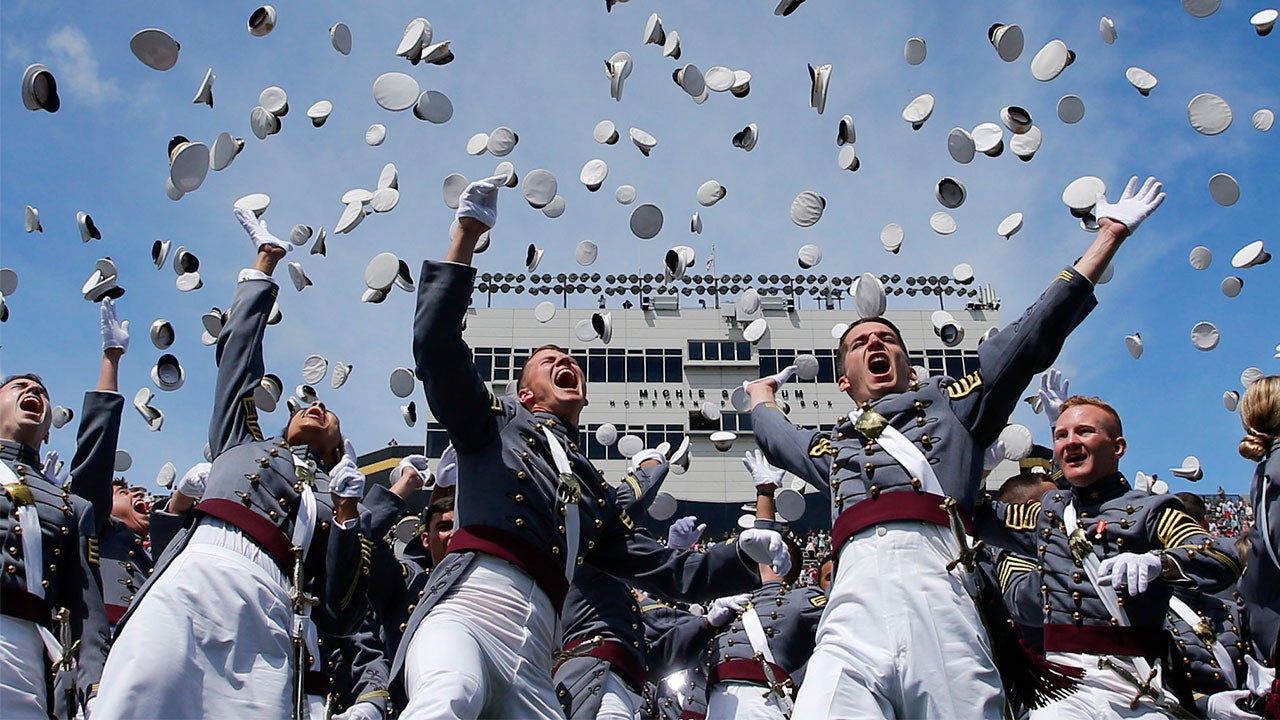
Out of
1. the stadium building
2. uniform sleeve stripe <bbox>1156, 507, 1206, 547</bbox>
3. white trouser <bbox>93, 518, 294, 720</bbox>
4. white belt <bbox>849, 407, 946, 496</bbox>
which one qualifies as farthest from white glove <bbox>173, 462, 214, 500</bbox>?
the stadium building

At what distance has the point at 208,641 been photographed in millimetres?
4254

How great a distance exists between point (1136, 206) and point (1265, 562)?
2100mm

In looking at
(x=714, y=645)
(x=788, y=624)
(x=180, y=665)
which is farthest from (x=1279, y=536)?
(x=180, y=665)

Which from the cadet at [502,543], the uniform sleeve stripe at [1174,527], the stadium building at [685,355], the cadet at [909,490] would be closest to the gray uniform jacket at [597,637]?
the cadet at [502,543]

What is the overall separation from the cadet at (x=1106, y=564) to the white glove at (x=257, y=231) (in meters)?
4.11

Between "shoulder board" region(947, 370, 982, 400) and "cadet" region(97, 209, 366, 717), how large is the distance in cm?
305

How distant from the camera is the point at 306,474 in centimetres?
521

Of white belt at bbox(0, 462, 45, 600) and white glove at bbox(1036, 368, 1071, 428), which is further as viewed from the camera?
white glove at bbox(1036, 368, 1071, 428)

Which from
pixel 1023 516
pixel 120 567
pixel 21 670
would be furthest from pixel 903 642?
pixel 120 567

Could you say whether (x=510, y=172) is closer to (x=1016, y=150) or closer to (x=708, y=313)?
(x=1016, y=150)

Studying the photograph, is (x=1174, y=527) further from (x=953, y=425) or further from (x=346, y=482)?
(x=346, y=482)

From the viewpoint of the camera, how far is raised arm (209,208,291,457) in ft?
17.3

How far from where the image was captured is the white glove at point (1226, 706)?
5.53 m

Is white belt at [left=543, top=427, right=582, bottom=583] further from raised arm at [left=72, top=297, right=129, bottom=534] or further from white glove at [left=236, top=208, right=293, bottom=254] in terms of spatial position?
raised arm at [left=72, top=297, right=129, bottom=534]
